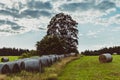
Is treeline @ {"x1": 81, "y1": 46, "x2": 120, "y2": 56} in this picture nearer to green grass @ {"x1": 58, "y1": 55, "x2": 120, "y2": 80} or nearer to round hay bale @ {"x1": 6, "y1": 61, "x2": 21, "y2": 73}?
green grass @ {"x1": 58, "y1": 55, "x2": 120, "y2": 80}

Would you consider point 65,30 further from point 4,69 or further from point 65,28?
point 4,69

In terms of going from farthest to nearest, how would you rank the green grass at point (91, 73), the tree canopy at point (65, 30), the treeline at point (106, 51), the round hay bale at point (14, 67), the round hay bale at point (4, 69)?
the treeline at point (106, 51)
the tree canopy at point (65, 30)
the round hay bale at point (14, 67)
the round hay bale at point (4, 69)
the green grass at point (91, 73)

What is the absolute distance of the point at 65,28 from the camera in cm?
9088

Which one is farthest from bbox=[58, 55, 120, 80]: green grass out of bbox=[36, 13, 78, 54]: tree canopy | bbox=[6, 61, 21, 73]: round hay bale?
bbox=[36, 13, 78, 54]: tree canopy

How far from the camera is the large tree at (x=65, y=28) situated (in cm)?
8744

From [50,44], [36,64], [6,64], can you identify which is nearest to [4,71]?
[6,64]

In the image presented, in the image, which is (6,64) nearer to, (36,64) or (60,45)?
(36,64)

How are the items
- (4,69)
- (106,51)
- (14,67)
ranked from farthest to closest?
(106,51), (14,67), (4,69)

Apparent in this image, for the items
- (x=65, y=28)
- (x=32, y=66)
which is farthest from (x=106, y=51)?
(x=32, y=66)

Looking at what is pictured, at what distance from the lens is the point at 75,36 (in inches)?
3548

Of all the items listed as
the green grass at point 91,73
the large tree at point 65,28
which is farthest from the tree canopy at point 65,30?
the green grass at point 91,73

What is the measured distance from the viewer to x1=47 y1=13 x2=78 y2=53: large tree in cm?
8744

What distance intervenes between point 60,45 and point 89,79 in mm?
41739

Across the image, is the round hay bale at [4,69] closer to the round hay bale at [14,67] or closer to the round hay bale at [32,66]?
the round hay bale at [14,67]
